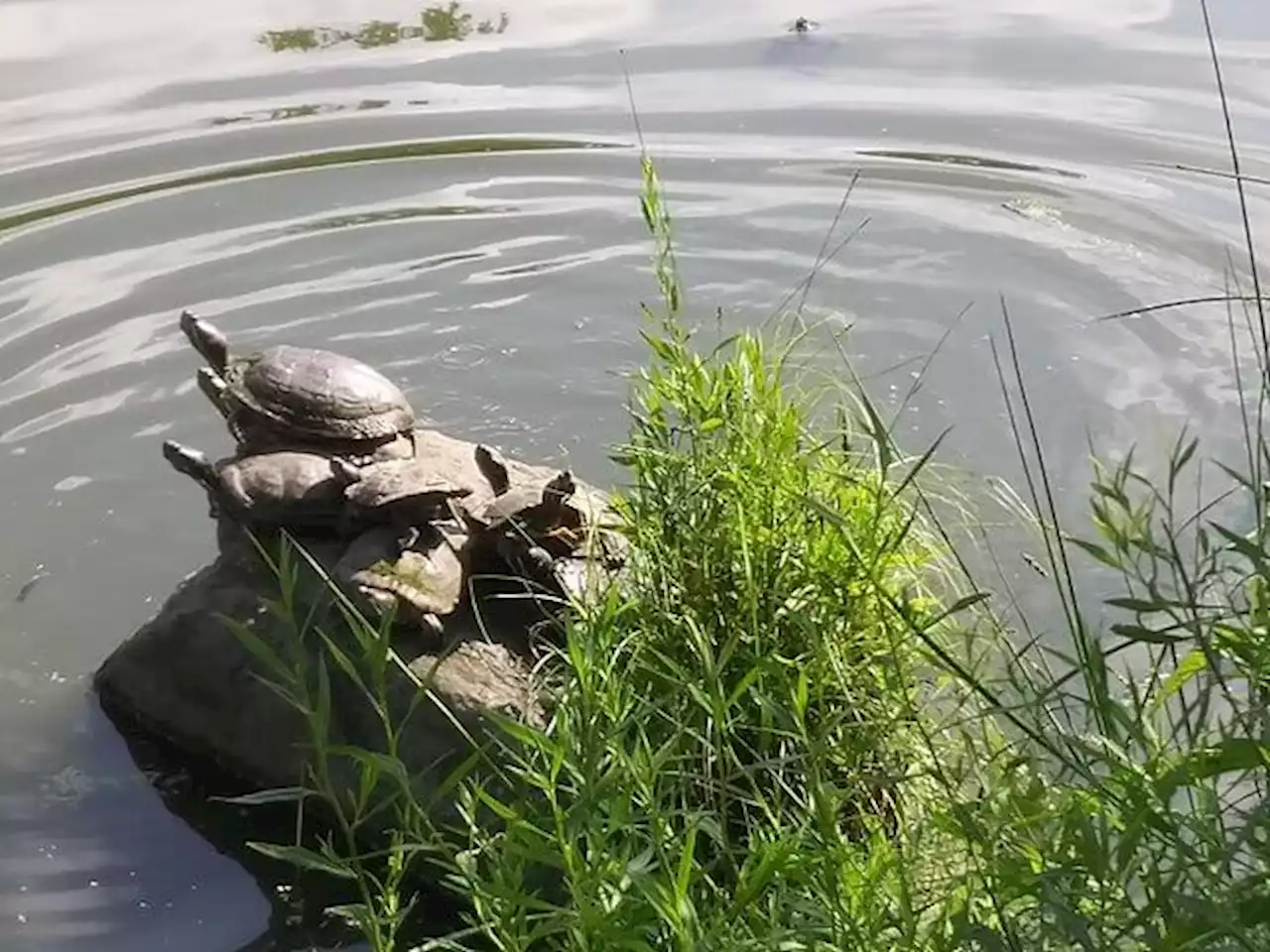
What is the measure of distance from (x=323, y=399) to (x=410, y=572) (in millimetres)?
579

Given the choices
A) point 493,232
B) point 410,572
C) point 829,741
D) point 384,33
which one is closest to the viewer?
point 829,741

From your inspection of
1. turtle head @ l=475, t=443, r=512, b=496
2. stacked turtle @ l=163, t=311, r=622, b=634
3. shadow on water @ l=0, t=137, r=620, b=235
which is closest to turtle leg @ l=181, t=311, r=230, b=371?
stacked turtle @ l=163, t=311, r=622, b=634

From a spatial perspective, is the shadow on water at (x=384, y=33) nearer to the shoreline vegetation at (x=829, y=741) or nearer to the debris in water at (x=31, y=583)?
the debris in water at (x=31, y=583)

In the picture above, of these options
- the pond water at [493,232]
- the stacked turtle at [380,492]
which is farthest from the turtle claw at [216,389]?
the pond water at [493,232]

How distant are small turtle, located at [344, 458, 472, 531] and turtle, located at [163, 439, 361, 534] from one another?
5 centimetres

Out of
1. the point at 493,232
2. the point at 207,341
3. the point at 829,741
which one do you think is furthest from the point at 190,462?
the point at 493,232

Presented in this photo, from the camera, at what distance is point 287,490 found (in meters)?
3.21

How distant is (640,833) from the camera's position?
2096 mm

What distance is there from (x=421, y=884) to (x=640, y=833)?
96cm

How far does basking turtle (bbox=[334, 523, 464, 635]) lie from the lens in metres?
2.93

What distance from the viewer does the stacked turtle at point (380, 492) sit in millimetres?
3018

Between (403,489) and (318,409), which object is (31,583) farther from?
(403,489)

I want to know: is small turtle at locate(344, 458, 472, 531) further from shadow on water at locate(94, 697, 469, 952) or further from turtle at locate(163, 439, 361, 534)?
shadow on water at locate(94, 697, 469, 952)

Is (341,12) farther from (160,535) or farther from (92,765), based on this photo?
(92,765)
